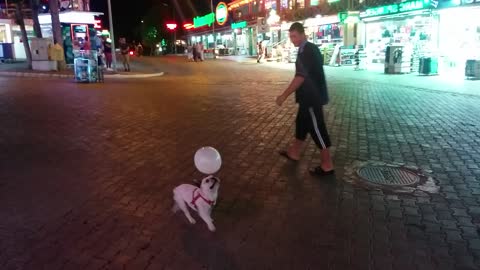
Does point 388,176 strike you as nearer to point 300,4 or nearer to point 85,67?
point 85,67

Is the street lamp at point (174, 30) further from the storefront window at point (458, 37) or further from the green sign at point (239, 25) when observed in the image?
the storefront window at point (458, 37)

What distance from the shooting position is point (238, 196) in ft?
16.6

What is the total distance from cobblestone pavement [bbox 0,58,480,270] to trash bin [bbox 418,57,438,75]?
8893 mm

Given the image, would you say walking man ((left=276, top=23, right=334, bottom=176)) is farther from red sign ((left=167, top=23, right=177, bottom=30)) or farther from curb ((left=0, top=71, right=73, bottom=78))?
red sign ((left=167, top=23, right=177, bottom=30))

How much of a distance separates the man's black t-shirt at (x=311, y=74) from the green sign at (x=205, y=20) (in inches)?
2053

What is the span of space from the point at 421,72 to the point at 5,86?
16048 millimetres

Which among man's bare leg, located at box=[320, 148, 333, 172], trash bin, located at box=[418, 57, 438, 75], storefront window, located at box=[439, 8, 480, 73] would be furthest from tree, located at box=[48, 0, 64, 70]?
man's bare leg, located at box=[320, 148, 333, 172]

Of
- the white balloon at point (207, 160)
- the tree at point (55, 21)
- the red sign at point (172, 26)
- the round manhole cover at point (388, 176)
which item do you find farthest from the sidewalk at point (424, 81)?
the red sign at point (172, 26)

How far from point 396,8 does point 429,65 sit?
3150 mm

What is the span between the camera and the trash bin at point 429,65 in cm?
1859

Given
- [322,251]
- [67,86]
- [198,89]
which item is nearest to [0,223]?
[322,251]

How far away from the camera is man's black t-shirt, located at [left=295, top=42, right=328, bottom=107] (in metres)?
5.62

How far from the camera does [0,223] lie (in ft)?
14.5

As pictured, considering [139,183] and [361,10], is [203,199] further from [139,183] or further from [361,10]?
[361,10]
